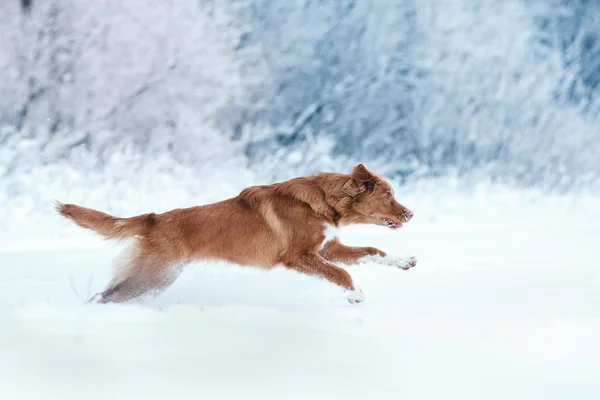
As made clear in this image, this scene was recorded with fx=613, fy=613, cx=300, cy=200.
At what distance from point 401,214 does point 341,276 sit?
104 cm

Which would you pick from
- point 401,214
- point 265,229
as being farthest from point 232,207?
point 401,214

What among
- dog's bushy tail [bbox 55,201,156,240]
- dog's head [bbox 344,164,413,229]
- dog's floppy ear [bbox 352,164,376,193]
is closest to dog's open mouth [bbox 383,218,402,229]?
dog's head [bbox 344,164,413,229]

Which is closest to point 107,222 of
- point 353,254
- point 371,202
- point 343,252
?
point 343,252

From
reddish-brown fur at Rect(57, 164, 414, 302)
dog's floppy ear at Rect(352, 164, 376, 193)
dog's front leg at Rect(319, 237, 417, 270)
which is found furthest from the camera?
dog's front leg at Rect(319, 237, 417, 270)

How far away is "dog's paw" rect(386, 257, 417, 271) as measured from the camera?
665 centimetres

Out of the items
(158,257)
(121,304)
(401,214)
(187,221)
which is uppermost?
(401,214)

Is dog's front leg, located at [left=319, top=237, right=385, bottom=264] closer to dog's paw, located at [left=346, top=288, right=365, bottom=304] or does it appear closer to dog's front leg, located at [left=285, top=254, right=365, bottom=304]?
dog's front leg, located at [left=285, top=254, right=365, bottom=304]

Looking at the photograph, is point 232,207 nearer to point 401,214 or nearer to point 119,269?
point 119,269

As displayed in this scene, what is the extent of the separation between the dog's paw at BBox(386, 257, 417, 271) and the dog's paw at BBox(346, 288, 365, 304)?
675 mm

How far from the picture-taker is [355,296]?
245 inches

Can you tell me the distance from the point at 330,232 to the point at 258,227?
783 mm

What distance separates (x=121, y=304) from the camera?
6.24 meters

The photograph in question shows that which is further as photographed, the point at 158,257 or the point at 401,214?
the point at 401,214

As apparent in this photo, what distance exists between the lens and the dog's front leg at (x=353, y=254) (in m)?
6.75
